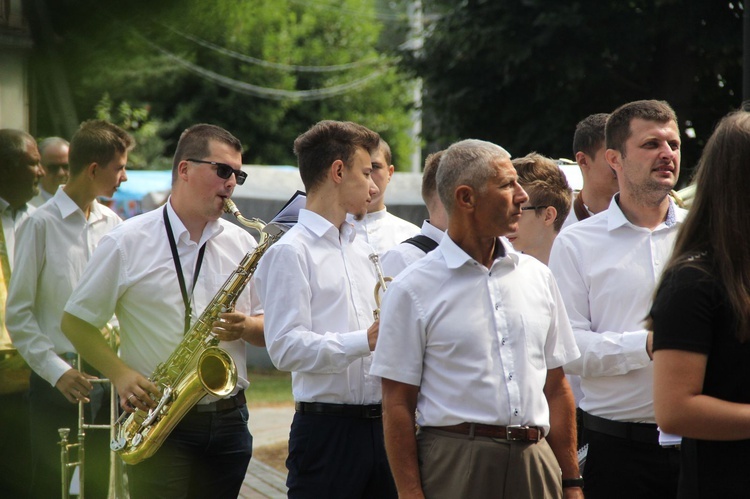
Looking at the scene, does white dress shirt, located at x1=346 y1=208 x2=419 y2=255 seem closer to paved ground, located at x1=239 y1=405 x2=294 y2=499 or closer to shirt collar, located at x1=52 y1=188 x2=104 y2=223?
shirt collar, located at x1=52 y1=188 x2=104 y2=223

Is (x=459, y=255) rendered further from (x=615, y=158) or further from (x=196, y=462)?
(x=196, y=462)

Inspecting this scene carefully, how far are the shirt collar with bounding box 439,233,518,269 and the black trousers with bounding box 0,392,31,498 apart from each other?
166 cm

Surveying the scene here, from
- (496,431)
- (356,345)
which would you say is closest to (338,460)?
(356,345)

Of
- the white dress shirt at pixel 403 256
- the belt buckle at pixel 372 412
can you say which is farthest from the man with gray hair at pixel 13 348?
the white dress shirt at pixel 403 256

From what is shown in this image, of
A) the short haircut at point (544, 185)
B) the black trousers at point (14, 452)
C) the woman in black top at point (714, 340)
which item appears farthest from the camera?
the short haircut at point (544, 185)

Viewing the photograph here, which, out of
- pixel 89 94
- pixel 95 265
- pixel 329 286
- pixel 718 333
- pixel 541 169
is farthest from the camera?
pixel 541 169

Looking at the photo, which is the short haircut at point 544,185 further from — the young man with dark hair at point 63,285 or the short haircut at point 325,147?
the young man with dark hair at point 63,285

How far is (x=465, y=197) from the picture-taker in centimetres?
304

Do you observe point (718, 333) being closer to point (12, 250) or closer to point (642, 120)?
point (642, 120)

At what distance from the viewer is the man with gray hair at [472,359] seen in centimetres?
288

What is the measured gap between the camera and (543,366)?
3.06m

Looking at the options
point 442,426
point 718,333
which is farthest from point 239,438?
point 718,333

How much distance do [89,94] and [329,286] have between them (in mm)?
2992

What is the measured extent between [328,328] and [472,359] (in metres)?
1.08
